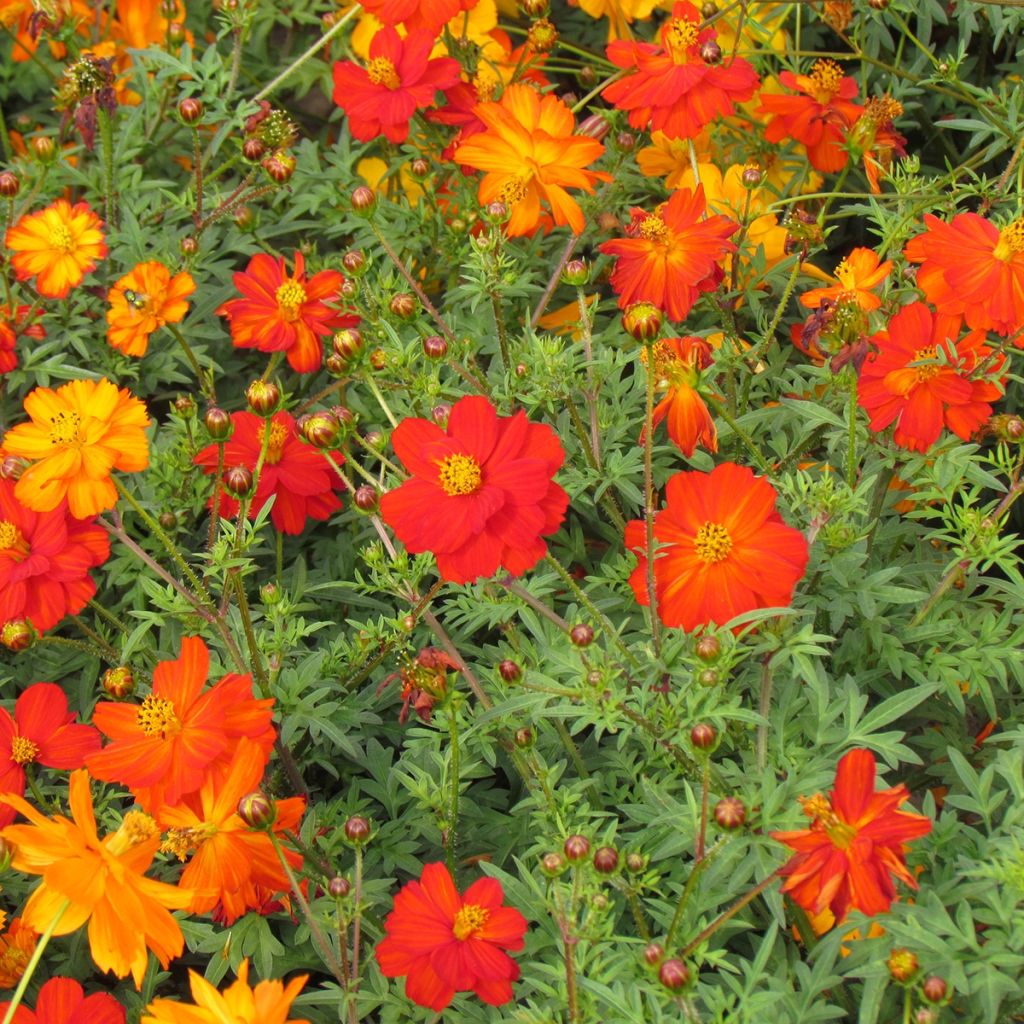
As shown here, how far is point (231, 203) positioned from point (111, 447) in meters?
0.57

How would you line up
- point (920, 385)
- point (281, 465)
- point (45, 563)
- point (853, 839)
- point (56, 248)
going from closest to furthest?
point (853, 839) < point (920, 385) < point (45, 563) < point (281, 465) < point (56, 248)

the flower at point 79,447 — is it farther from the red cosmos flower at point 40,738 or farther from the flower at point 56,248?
the flower at point 56,248

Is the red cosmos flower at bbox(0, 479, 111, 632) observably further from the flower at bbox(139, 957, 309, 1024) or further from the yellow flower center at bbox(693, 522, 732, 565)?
the yellow flower center at bbox(693, 522, 732, 565)

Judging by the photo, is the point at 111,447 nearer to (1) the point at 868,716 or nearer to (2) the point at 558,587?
(2) the point at 558,587

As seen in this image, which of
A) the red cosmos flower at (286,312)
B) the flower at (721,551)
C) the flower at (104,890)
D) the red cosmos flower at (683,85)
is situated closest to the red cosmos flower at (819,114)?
the red cosmos flower at (683,85)

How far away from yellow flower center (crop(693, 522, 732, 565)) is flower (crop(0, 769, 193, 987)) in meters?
0.54

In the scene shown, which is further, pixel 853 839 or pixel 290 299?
pixel 290 299

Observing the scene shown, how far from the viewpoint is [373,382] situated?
1.43m

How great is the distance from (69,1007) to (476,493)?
60 centimetres

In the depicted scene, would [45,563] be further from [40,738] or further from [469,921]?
[469,921]

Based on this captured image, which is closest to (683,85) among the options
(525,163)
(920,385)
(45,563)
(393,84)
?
(525,163)

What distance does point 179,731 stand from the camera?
1236 millimetres

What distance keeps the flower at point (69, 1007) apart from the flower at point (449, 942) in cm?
Answer: 28

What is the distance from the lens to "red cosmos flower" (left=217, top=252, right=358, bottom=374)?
5.55 ft
